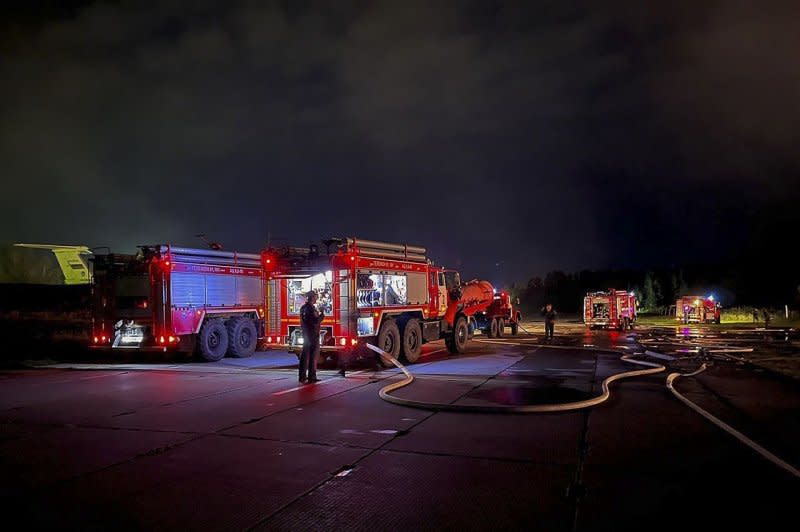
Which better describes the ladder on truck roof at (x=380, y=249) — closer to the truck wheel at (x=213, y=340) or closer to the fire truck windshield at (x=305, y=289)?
the fire truck windshield at (x=305, y=289)

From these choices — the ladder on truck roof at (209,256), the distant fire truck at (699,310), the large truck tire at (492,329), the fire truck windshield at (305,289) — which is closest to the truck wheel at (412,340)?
the fire truck windshield at (305,289)

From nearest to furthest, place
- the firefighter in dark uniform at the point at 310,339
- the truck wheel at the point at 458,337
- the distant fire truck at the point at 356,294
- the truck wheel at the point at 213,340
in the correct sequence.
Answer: the firefighter in dark uniform at the point at 310,339 < the distant fire truck at the point at 356,294 < the truck wheel at the point at 213,340 < the truck wheel at the point at 458,337

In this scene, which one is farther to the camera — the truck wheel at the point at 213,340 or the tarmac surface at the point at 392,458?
the truck wheel at the point at 213,340

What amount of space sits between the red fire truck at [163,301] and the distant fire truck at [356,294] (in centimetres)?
160

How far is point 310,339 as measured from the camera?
12266mm

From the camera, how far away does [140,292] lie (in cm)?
1692

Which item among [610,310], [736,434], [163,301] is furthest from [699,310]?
[736,434]

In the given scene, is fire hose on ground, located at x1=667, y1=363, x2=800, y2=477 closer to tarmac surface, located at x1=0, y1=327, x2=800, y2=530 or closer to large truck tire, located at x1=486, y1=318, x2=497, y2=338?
tarmac surface, located at x1=0, y1=327, x2=800, y2=530

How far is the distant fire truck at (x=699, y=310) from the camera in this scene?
4056cm

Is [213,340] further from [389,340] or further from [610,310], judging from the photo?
[610,310]

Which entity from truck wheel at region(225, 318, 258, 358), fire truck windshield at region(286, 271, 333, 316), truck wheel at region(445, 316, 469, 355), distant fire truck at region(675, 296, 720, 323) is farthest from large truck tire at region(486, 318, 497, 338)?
distant fire truck at region(675, 296, 720, 323)

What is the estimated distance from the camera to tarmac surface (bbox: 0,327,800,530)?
4641mm

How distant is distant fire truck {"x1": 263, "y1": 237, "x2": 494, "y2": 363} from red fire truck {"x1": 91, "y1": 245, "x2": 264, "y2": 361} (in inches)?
63.1

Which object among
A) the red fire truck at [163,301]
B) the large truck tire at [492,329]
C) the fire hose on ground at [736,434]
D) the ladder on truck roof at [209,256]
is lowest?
the fire hose on ground at [736,434]
